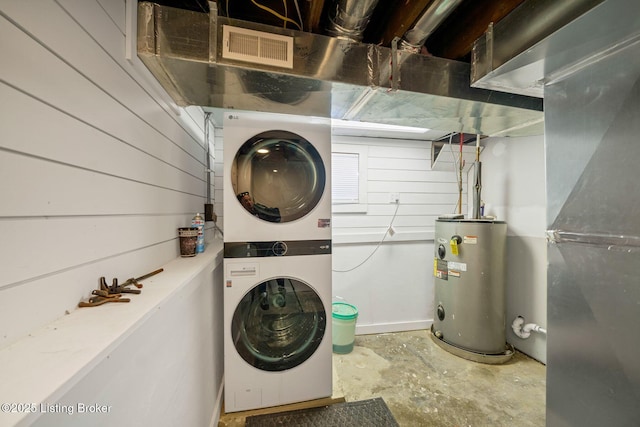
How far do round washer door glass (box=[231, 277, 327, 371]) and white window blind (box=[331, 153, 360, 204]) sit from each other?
1304mm

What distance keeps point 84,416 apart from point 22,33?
79cm

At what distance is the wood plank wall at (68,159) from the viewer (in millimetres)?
473

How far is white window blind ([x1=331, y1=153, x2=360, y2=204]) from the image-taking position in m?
2.56

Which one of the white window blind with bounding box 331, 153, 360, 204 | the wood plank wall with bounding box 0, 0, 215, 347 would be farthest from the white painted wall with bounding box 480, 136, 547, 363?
the wood plank wall with bounding box 0, 0, 215, 347

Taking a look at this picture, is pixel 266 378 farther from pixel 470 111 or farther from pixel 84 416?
pixel 470 111

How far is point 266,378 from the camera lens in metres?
1.40

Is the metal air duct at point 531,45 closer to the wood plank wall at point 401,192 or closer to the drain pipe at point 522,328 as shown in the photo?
the wood plank wall at point 401,192

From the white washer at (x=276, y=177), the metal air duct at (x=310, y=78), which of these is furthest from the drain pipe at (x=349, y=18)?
the white washer at (x=276, y=177)

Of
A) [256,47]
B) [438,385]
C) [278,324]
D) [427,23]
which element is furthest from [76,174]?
[438,385]

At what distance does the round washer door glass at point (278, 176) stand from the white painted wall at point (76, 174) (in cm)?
45

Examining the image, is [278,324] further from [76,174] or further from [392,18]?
[392,18]

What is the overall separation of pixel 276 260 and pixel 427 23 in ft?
4.76

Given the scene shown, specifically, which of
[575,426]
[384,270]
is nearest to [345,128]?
[384,270]

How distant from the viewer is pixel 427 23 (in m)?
1.08
